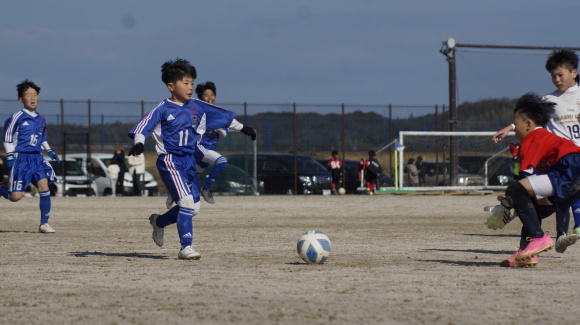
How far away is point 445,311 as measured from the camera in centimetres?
520

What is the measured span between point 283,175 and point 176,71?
2168cm

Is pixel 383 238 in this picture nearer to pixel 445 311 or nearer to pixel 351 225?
pixel 351 225

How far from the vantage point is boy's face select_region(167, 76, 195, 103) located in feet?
28.0

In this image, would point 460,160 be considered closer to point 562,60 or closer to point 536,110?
point 562,60

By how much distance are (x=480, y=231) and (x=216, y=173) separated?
3817 mm

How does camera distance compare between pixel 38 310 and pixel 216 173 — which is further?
pixel 216 173

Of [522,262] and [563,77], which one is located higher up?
[563,77]

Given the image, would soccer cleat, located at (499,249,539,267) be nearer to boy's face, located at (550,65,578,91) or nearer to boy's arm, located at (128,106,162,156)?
boy's face, located at (550,65,578,91)

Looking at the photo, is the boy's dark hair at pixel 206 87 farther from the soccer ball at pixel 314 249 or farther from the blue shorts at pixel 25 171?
the soccer ball at pixel 314 249

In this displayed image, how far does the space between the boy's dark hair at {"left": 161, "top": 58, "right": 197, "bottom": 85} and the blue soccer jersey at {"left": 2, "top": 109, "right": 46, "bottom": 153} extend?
453 centimetres

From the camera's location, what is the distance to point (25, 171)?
12.5 m

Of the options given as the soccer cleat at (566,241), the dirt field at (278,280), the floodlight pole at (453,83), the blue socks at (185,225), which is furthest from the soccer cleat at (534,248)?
the floodlight pole at (453,83)

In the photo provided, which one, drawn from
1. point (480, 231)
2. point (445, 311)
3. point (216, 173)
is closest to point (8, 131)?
point (216, 173)

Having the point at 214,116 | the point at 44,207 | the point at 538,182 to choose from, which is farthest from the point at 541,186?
the point at 44,207
